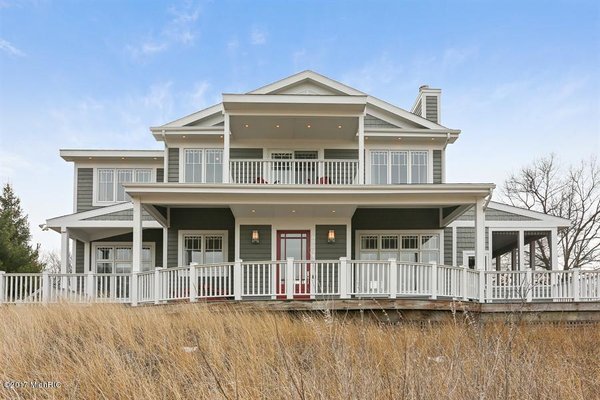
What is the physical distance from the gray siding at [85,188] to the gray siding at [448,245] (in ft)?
43.4

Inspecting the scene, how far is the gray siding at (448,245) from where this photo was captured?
1618 cm

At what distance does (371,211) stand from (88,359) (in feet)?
39.3

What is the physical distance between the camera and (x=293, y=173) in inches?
577

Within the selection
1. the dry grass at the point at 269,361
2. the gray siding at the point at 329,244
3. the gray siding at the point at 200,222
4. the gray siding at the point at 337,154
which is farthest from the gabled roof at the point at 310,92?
the dry grass at the point at 269,361

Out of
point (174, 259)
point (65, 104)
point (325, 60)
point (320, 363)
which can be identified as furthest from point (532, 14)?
point (65, 104)

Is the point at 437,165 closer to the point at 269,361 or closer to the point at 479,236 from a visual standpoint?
the point at 479,236

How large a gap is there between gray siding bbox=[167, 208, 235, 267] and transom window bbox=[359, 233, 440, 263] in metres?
4.50

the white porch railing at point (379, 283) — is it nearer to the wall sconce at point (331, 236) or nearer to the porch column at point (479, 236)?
the porch column at point (479, 236)

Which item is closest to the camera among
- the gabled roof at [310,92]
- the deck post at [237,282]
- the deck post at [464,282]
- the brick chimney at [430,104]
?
the deck post at [237,282]

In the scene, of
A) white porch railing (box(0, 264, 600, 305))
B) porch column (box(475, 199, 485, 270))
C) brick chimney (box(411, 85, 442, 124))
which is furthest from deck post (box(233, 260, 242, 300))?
brick chimney (box(411, 85, 442, 124))

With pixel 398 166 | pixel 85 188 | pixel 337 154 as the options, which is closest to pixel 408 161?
pixel 398 166

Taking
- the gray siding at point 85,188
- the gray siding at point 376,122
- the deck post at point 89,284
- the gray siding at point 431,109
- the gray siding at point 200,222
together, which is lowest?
the deck post at point 89,284

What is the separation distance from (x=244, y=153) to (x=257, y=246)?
135 inches

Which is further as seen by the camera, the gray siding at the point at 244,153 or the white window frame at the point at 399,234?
the gray siding at the point at 244,153
